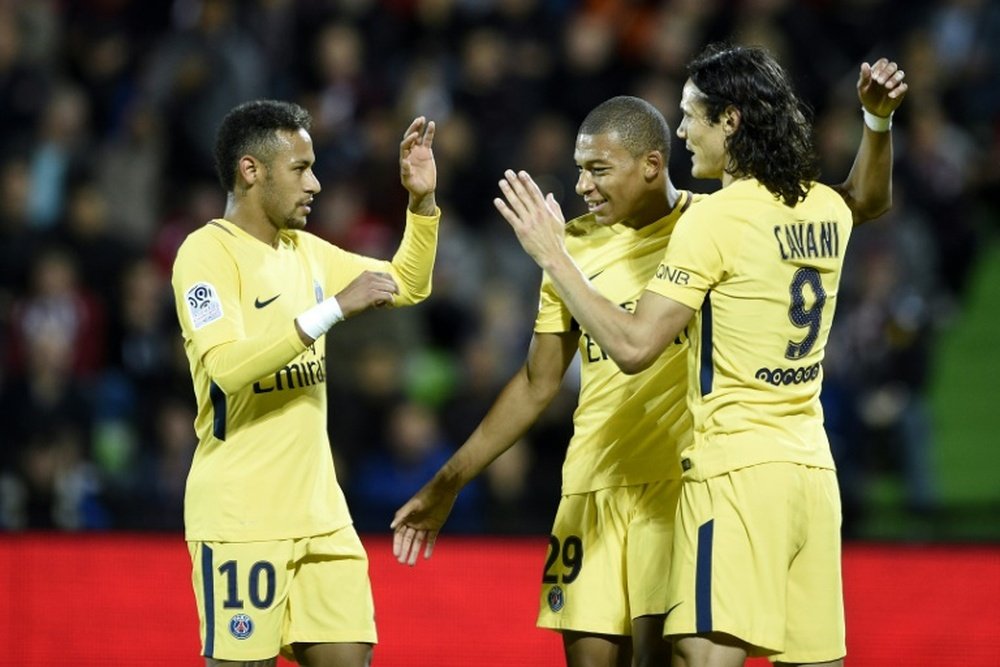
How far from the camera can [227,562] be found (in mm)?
4605

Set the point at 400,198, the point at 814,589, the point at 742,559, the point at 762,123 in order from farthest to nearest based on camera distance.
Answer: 1. the point at 400,198
2. the point at 762,123
3. the point at 814,589
4. the point at 742,559

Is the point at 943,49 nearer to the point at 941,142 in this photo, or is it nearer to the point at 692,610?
the point at 941,142

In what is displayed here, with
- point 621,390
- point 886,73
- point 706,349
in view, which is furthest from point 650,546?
point 886,73

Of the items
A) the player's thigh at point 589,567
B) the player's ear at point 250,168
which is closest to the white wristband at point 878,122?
the player's thigh at point 589,567

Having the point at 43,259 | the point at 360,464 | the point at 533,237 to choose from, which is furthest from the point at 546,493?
the point at 533,237

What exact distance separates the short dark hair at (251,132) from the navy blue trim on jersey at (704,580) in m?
1.75

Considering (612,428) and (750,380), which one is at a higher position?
(750,380)

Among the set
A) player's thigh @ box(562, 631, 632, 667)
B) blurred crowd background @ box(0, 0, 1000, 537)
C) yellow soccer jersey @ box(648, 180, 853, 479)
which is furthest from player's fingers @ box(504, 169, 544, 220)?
blurred crowd background @ box(0, 0, 1000, 537)

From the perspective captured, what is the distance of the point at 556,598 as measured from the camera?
4.82 m

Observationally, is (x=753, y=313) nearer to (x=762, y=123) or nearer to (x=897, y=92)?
(x=762, y=123)

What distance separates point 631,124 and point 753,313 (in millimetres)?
871

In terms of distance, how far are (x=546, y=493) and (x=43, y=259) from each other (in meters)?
3.27

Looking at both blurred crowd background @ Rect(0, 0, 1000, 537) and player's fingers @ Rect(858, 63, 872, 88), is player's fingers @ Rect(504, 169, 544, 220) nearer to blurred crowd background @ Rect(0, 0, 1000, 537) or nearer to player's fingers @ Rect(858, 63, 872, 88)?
player's fingers @ Rect(858, 63, 872, 88)

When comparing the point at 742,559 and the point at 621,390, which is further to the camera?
the point at 621,390
